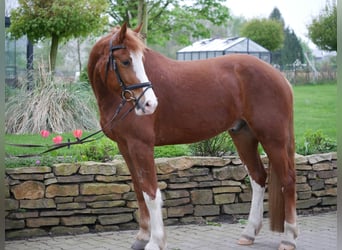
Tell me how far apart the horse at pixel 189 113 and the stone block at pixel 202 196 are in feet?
2.75

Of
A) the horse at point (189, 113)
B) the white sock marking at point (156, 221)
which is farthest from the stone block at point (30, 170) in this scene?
the white sock marking at point (156, 221)

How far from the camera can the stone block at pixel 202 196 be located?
17.3 feet

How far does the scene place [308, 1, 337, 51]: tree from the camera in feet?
37.2

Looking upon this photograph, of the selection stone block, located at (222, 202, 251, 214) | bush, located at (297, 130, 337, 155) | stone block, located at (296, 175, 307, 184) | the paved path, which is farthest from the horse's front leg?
bush, located at (297, 130, 337, 155)

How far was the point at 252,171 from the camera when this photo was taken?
4523 mm

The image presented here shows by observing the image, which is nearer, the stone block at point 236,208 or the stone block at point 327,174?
the stone block at point 236,208

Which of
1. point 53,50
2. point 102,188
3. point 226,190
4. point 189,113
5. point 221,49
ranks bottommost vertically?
point 226,190

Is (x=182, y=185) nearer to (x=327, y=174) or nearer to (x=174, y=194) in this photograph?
(x=174, y=194)

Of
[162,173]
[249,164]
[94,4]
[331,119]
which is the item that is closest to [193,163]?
[162,173]

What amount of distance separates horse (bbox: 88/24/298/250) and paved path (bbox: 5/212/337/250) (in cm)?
26

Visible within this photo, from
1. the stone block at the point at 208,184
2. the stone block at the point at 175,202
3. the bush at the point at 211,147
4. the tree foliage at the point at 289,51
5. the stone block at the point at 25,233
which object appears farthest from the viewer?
the tree foliage at the point at 289,51

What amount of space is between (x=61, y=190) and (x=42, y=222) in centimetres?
33

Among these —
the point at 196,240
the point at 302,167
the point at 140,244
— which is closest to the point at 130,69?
the point at 140,244

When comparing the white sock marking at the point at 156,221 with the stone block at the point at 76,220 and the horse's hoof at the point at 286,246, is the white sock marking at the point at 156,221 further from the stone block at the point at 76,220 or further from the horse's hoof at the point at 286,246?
the stone block at the point at 76,220
